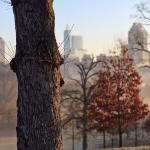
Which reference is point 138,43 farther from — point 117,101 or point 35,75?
point 35,75

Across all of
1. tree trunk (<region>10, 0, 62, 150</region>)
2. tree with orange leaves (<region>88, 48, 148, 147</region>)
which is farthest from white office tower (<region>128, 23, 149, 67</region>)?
tree trunk (<region>10, 0, 62, 150</region>)

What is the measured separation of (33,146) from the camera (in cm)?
586

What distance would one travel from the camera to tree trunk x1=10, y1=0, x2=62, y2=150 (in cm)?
592

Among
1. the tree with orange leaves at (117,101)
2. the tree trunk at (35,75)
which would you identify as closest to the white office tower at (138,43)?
the tree with orange leaves at (117,101)

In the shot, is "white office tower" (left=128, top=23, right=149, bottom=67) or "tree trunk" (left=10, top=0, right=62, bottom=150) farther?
"white office tower" (left=128, top=23, right=149, bottom=67)

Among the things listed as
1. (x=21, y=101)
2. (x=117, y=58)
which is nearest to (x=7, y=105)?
(x=117, y=58)

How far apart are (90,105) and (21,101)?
27.9 meters

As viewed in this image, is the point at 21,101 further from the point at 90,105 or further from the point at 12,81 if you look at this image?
the point at 12,81

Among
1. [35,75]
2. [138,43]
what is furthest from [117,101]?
[35,75]

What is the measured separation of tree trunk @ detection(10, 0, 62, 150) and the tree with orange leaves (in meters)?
26.5

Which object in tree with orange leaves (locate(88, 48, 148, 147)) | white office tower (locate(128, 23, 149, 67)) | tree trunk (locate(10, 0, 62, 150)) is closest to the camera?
tree trunk (locate(10, 0, 62, 150))

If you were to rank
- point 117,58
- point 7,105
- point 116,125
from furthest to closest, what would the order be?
1. point 7,105
2. point 117,58
3. point 116,125

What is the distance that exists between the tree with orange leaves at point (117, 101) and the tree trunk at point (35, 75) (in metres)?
26.5

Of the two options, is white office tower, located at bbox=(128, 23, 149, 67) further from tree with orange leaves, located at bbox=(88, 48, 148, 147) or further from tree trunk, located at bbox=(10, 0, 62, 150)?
tree trunk, located at bbox=(10, 0, 62, 150)
